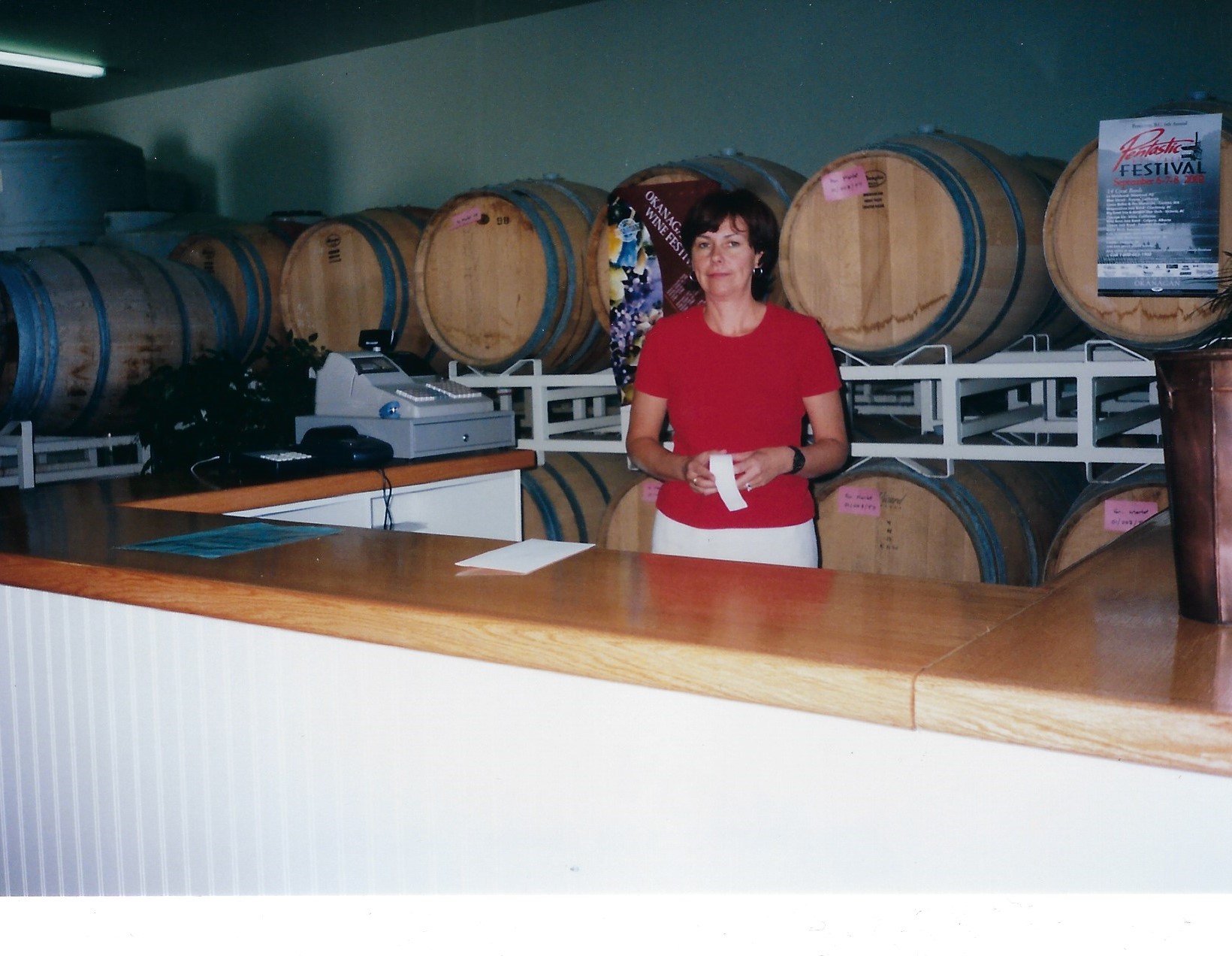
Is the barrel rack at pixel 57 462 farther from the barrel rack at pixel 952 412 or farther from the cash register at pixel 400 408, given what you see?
the cash register at pixel 400 408

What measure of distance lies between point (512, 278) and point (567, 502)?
76cm

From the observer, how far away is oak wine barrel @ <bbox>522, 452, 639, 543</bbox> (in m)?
3.54

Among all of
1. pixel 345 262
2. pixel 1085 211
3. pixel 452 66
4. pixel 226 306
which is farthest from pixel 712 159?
pixel 452 66

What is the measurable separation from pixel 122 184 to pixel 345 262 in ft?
13.3

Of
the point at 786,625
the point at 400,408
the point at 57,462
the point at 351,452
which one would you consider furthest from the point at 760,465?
the point at 57,462

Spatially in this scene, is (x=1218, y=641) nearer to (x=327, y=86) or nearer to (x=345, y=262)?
(x=345, y=262)

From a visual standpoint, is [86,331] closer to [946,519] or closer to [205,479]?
[205,479]

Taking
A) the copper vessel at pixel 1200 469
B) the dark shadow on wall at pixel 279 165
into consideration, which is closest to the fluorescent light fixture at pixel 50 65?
the dark shadow on wall at pixel 279 165

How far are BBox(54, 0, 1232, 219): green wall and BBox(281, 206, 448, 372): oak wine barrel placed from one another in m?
1.72

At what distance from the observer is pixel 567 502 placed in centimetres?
356

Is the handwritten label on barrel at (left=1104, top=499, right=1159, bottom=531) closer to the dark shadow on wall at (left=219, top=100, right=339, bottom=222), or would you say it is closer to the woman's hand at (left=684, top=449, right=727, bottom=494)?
the woman's hand at (left=684, top=449, right=727, bottom=494)

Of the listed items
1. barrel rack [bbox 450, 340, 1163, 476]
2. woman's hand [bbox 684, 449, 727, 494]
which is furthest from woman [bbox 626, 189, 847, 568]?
barrel rack [bbox 450, 340, 1163, 476]

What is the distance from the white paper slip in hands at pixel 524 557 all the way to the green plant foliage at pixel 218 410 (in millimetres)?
1933

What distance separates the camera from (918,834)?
116 cm
